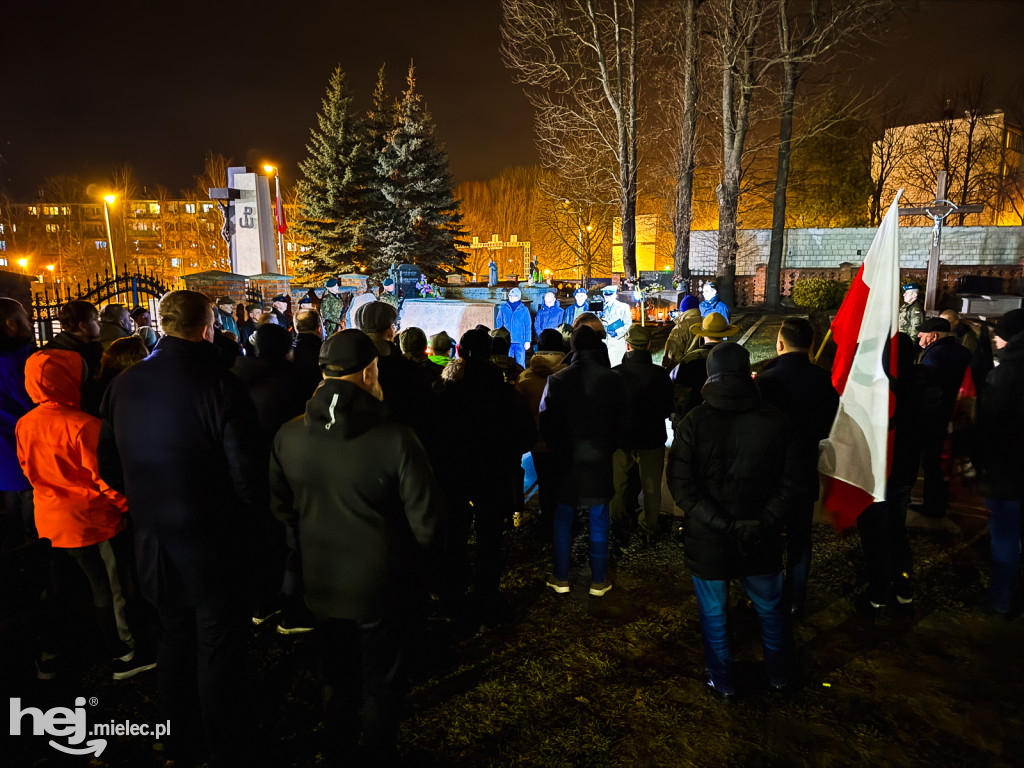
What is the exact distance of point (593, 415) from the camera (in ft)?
13.3

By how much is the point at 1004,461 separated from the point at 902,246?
3459cm

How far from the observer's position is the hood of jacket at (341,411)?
2.34 metres

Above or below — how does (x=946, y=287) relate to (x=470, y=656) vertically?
above

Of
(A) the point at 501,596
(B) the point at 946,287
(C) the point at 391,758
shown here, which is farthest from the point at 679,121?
(C) the point at 391,758

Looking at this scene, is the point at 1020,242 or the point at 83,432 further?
the point at 1020,242

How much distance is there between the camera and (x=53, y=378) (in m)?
3.31

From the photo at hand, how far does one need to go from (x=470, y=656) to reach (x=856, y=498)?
8.31 feet

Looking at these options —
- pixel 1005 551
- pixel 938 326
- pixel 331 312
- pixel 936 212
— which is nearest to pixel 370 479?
pixel 1005 551

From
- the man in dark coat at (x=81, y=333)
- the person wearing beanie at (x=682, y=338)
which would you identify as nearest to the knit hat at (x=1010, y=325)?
the person wearing beanie at (x=682, y=338)

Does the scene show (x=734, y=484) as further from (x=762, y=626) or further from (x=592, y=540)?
(x=592, y=540)

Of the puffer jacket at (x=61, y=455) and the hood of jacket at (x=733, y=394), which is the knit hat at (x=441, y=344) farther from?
the hood of jacket at (x=733, y=394)

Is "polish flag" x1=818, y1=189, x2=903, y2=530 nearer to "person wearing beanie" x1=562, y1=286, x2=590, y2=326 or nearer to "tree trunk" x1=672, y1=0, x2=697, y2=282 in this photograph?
"person wearing beanie" x1=562, y1=286, x2=590, y2=326

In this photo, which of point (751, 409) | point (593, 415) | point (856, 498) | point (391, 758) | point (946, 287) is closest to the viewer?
point (391, 758)

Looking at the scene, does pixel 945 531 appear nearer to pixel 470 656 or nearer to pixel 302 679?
pixel 470 656
